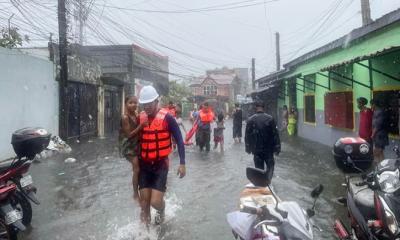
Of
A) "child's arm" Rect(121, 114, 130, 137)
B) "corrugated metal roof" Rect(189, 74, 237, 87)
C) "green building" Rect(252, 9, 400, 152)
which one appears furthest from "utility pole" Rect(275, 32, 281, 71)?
"corrugated metal roof" Rect(189, 74, 237, 87)

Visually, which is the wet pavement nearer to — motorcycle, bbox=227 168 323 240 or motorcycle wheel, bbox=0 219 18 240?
motorcycle wheel, bbox=0 219 18 240

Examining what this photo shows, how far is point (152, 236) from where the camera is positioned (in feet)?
18.0

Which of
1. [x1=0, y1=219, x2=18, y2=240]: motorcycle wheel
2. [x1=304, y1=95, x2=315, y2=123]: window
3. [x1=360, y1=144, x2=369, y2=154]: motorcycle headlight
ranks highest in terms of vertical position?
[x1=304, y1=95, x2=315, y2=123]: window

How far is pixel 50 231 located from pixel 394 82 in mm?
8187

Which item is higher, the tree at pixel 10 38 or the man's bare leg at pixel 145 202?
the tree at pixel 10 38

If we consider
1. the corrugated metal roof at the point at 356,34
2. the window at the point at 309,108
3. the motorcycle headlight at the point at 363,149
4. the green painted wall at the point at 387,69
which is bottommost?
the motorcycle headlight at the point at 363,149

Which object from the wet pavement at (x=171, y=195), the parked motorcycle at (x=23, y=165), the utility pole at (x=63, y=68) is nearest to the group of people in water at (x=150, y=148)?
the wet pavement at (x=171, y=195)

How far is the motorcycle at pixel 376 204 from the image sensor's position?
10.7 feet

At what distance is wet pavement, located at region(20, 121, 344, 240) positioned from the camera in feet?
18.9

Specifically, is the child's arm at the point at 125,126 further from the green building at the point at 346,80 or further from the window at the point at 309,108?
the window at the point at 309,108

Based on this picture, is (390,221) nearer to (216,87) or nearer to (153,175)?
(153,175)

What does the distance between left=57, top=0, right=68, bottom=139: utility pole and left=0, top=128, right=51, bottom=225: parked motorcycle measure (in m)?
10.5

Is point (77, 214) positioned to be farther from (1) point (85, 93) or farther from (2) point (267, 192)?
(1) point (85, 93)

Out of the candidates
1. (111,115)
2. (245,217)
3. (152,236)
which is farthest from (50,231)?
(111,115)
